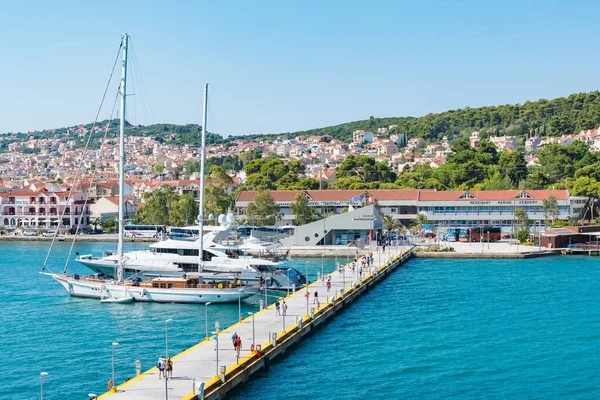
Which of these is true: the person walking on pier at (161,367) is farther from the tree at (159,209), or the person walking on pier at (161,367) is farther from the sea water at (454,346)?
the tree at (159,209)

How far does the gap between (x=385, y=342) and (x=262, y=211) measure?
43.6 meters

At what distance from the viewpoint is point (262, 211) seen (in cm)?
7425

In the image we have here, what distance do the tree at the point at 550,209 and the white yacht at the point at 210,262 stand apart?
36653 millimetres

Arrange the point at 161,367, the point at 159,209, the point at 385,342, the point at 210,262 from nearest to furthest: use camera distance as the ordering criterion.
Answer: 1. the point at 161,367
2. the point at 385,342
3. the point at 210,262
4. the point at 159,209

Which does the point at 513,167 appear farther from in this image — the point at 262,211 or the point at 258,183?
the point at 262,211

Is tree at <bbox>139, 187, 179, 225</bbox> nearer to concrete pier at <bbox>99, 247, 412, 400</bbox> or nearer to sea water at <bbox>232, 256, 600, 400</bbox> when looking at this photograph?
sea water at <bbox>232, 256, 600, 400</bbox>

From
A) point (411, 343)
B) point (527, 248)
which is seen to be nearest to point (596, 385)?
point (411, 343)

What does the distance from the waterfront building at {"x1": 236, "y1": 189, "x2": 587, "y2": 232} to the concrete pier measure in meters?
34.7

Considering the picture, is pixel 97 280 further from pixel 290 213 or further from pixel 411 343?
pixel 290 213

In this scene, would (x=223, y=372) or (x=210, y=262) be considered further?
(x=210, y=262)

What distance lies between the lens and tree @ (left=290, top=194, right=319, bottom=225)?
75312 mm

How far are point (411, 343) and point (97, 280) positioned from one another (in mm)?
18185

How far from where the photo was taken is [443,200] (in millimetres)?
76688

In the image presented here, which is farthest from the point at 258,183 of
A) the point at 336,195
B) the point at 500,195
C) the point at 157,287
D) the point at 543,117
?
the point at 543,117
